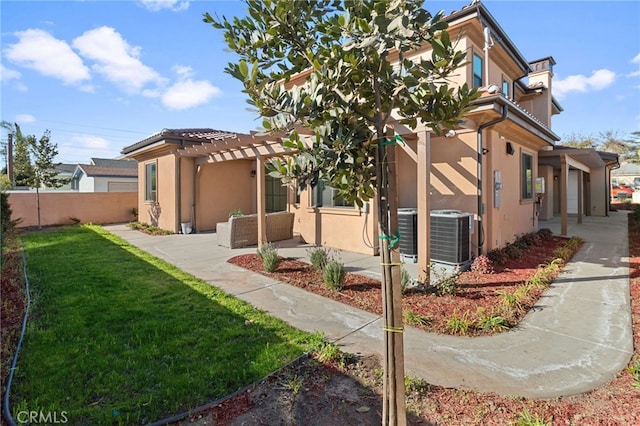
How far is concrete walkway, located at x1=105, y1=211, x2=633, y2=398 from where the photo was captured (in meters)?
3.04

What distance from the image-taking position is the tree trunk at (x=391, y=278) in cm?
215

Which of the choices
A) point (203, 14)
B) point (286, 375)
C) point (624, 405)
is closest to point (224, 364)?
point (286, 375)

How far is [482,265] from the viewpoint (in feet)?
21.4

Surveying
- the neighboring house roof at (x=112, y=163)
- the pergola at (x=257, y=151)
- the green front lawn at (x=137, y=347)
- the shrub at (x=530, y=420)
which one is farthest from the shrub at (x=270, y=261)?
the neighboring house roof at (x=112, y=163)

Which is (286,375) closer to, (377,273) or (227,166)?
(377,273)

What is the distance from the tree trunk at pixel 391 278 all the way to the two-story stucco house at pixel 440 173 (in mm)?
1589

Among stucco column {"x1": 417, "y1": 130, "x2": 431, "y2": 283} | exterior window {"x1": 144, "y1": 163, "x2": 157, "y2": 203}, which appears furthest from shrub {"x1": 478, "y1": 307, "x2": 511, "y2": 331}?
exterior window {"x1": 144, "y1": 163, "x2": 157, "y2": 203}

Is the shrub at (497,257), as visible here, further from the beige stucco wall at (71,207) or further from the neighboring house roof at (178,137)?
the beige stucco wall at (71,207)

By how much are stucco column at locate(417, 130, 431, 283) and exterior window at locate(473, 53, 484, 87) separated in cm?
378

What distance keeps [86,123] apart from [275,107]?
58290 mm

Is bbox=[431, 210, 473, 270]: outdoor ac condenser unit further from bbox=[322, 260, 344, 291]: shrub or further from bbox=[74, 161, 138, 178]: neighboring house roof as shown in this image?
bbox=[74, 161, 138, 178]: neighboring house roof

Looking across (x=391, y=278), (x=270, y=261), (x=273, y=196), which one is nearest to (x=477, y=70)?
(x=270, y=261)

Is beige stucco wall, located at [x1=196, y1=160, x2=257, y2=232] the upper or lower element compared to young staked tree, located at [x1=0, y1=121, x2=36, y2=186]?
lower

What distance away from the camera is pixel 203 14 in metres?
2.27
